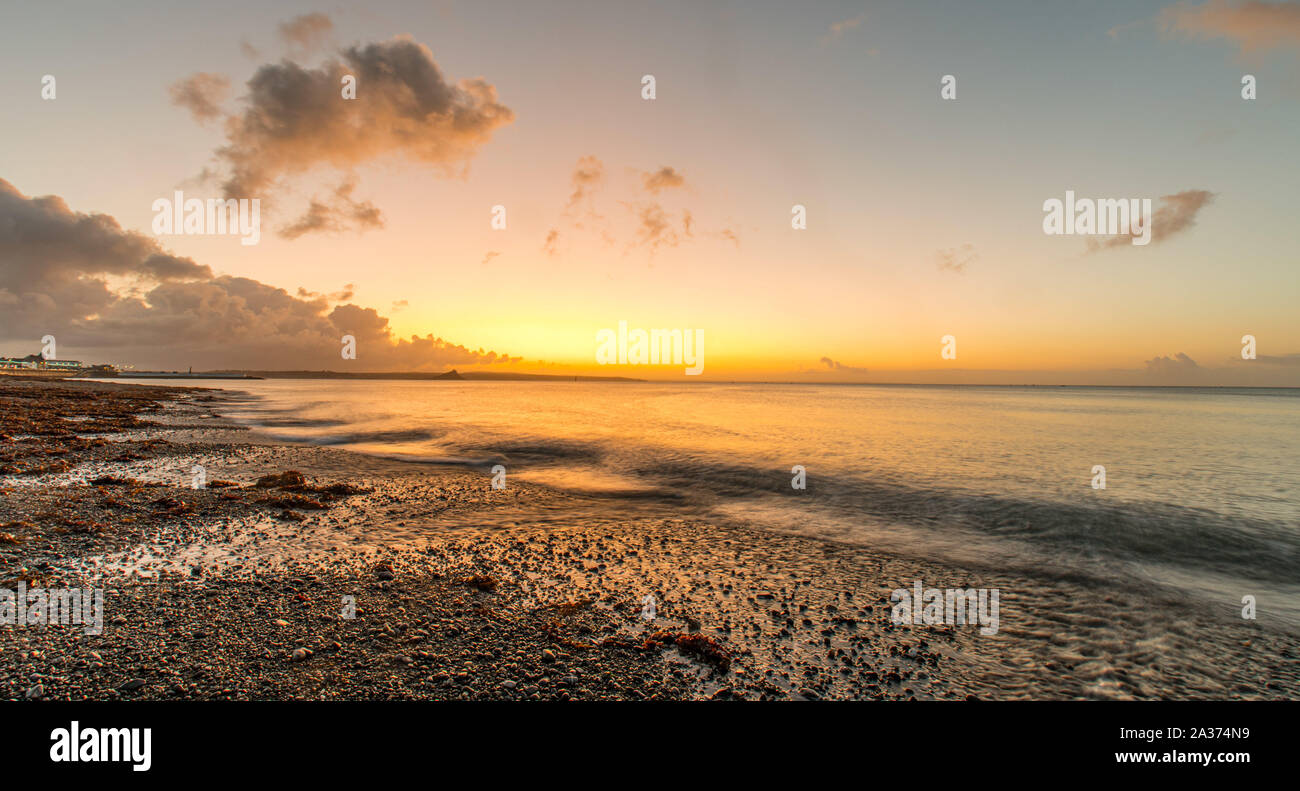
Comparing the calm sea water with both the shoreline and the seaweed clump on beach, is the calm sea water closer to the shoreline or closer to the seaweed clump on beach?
the shoreline

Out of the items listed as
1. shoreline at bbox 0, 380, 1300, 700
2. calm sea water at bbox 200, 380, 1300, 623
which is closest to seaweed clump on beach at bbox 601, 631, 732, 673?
shoreline at bbox 0, 380, 1300, 700

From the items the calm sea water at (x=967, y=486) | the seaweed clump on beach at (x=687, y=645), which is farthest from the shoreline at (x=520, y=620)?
the calm sea water at (x=967, y=486)

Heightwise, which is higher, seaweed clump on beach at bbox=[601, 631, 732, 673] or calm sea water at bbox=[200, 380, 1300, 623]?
seaweed clump on beach at bbox=[601, 631, 732, 673]

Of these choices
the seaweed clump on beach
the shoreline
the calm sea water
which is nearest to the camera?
the shoreline

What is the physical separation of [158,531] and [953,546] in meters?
22.7

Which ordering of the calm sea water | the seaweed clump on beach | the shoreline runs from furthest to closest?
the calm sea water, the seaweed clump on beach, the shoreline

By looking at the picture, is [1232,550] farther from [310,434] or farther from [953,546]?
[310,434]

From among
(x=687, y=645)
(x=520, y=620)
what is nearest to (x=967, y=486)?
(x=687, y=645)

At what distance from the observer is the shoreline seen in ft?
22.7

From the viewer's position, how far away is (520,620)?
8906 mm

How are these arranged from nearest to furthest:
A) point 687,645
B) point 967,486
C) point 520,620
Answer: point 687,645 → point 520,620 → point 967,486

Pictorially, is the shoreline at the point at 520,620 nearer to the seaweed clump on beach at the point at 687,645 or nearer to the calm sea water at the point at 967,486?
the seaweed clump on beach at the point at 687,645

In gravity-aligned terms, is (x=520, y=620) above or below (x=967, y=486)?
above

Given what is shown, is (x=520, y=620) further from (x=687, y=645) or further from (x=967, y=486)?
(x=967, y=486)
